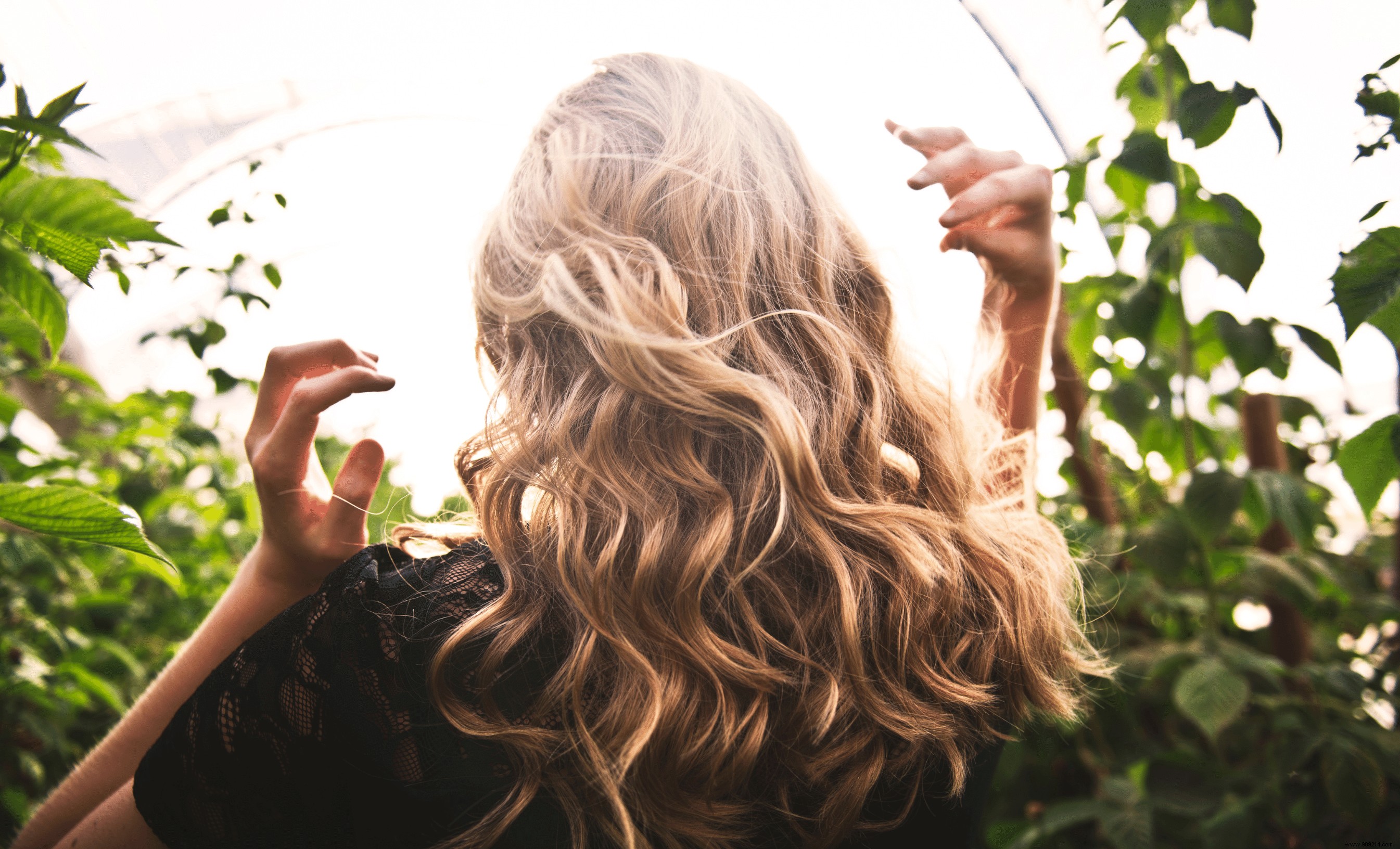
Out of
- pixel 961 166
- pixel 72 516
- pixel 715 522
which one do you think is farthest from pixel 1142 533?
pixel 72 516

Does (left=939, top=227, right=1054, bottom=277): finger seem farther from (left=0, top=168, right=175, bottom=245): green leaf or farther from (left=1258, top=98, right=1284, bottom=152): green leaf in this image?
(left=0, top=168, right=175, bottom=245): green leaf

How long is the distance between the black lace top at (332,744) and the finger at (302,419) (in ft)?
0.55

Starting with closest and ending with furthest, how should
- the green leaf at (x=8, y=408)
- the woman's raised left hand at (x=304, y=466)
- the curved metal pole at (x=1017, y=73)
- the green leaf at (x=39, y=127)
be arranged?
the green leaf at (x=39, y=127) < the woman's raised left hand at (x=304, y=466) < the green leaf at (x=8, y=408) < the curved metal pole at (x=1017, y=73)

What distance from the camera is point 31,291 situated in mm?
604

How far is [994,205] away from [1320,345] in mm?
598

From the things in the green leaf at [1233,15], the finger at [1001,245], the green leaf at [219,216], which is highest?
the green leaf at [219,216]

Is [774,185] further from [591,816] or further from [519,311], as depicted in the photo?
[591,816]

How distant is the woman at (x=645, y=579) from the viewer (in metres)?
0.76

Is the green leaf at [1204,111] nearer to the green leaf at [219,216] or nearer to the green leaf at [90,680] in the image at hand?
the green leaf at [219,216]

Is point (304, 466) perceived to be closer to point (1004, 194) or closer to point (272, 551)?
point (272, 551)

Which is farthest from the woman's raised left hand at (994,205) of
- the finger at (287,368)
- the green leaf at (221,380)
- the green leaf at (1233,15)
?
the green leaf at (221,380)

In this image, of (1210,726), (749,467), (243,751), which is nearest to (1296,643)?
(1210,726)

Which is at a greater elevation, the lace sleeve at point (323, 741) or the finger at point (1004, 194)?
the finger at point (1004, 194)

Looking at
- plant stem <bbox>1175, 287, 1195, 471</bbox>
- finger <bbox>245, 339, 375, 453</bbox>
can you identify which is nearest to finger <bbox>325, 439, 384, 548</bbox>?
finger <bbox>245, 339, 375, 453</bbox>
